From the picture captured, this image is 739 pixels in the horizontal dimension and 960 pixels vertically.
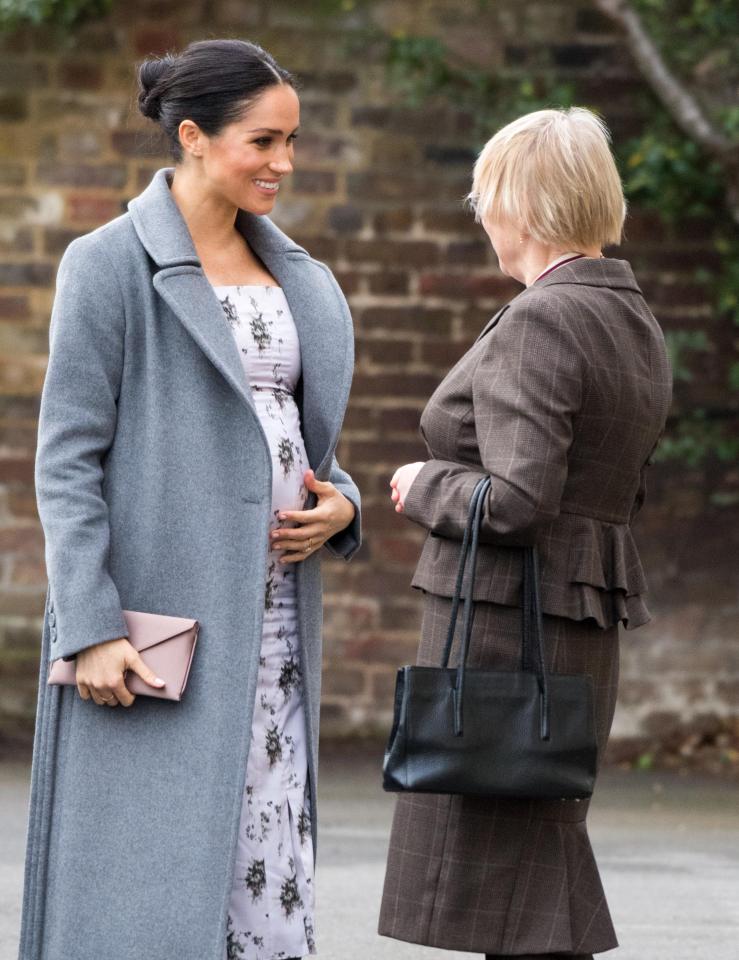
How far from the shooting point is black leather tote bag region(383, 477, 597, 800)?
2.68 meters

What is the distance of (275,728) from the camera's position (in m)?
2.88

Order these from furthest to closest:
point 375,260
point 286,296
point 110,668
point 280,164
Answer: point 375,260
point 286,296
point 280,164
point 110,668

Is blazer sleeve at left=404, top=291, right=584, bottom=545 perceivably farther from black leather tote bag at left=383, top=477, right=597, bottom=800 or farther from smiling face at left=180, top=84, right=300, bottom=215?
smiling face at left=180, top=84, right=300, bottom=215

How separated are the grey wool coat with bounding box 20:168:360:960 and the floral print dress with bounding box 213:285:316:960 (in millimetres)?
99

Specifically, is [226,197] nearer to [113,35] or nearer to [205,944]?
[205,944]

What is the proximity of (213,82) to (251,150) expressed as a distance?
140 millimetres

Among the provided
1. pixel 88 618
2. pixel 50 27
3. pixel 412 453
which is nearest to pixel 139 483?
pixel 88 618

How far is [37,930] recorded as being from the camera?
273 cm

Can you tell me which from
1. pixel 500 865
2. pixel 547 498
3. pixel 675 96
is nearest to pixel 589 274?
pixel 547 498

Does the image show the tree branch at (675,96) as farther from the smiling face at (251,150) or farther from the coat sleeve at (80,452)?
the coat sleeve at (80,452)

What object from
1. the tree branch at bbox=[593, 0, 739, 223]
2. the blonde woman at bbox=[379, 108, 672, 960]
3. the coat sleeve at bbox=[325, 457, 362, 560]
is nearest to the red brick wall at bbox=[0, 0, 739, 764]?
the tree branch at bbox=[593, 0, 739, 223]

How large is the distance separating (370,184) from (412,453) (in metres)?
1.17

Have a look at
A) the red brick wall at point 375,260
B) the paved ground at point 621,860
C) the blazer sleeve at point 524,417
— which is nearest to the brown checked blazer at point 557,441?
the blazer sleeve at point 524,417

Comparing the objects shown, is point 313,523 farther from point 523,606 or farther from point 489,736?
point 489,736
